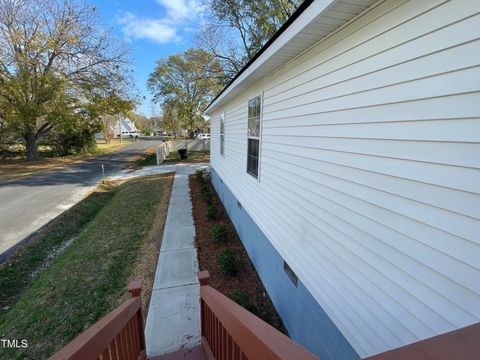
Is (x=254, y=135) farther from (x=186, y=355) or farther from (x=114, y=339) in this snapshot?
(x=114, y=339)

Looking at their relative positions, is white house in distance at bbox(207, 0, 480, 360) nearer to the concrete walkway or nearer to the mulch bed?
the mulch bed

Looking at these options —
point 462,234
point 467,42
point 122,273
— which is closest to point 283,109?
point 467,42

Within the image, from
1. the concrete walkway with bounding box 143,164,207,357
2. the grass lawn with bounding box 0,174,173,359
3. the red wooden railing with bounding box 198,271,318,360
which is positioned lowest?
the grass lawn with bounding box 0,174,173,359

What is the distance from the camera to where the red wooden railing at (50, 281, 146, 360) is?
1263mm

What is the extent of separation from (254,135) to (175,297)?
10.7 ft

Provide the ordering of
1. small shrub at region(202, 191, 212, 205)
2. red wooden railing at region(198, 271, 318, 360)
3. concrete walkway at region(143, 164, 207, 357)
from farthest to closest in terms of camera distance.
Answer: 1. small shrub at region(202, 191, 212, 205)
2. concrete walkway at region(143, 164, 207, 357)
3. red wooden railing at region(198, 271, 318, 360)

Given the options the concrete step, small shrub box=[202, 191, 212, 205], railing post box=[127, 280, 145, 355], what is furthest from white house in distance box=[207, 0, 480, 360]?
small shrub box=[202, 191, 212, 205]

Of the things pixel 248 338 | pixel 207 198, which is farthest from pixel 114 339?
pixel 207 198

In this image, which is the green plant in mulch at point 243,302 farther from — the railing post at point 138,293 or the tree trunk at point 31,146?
the tree trunk at point 31,146

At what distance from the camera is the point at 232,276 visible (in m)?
4.94

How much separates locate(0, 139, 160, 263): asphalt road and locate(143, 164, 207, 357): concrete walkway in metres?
3.98

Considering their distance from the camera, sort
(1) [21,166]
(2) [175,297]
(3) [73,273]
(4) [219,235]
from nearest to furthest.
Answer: (2) [175,297]
(3) [73,273]
(4) [219,235]
(1) [21,166]

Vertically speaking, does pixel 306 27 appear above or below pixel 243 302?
above

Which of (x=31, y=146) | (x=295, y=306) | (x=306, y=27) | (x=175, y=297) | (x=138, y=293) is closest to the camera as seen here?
(x=306, y=27)
